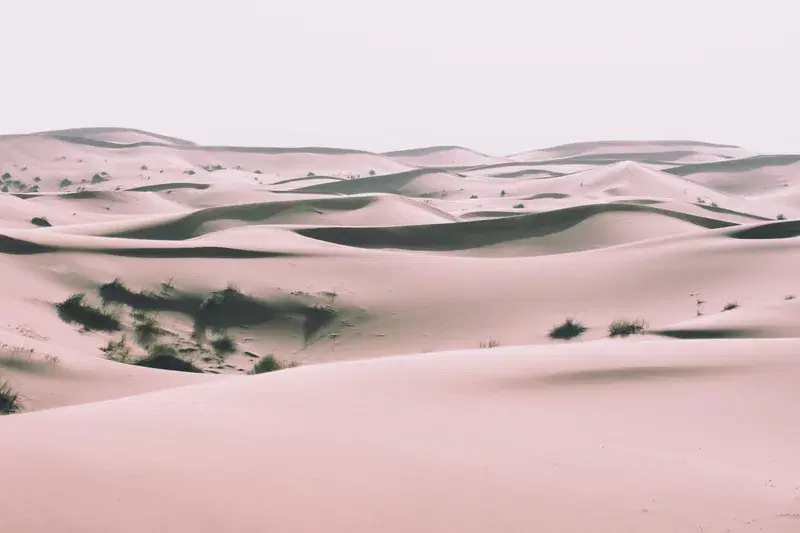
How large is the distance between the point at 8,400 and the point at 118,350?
13.0 feet

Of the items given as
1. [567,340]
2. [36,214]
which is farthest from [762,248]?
[36,214]

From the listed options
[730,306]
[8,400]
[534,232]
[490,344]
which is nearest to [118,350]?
[8,400]

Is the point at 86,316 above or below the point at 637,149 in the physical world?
below

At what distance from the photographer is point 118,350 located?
11.6 metres

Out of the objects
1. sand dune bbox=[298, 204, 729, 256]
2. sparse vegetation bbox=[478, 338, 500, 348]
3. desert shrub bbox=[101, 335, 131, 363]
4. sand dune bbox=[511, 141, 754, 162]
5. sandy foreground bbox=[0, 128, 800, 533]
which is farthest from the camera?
sand dune bbox=[511, 141, 754, 162]

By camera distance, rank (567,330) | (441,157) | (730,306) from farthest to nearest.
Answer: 1. (441,157)
2. (730,306)
3. (567,330)

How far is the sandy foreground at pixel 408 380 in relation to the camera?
144 inches

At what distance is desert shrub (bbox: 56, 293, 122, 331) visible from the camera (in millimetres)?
12617

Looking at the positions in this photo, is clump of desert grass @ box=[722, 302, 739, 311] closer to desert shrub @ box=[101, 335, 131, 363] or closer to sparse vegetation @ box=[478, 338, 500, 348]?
sparse vegetation @ box=[478, 338, 500, 348]

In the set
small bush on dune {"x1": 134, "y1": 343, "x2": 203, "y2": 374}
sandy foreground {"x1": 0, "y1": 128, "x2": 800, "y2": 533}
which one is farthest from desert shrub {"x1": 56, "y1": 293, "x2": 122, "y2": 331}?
small bush on dune {"x1": 134, "y1": 343, "x2": 203, "y2": 374}

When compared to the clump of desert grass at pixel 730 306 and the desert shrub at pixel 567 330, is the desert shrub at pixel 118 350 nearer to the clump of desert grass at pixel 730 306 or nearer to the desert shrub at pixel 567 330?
the desert shrub at pixel 567 330

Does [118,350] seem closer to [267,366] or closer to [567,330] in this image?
[267,366]

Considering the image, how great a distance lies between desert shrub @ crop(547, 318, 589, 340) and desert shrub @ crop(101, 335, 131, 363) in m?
5.70

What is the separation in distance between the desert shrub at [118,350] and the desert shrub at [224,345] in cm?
118
